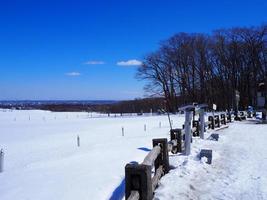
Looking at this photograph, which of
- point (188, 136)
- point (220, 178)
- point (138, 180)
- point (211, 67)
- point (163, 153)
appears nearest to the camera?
point (138, 180)

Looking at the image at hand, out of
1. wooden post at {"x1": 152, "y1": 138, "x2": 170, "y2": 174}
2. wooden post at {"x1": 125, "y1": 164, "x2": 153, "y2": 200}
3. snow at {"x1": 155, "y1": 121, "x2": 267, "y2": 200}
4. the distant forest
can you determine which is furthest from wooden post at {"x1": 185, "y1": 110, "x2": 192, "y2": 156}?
the distant forest

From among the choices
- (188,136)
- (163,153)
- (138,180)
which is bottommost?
(138,180)

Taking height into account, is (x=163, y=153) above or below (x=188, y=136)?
below

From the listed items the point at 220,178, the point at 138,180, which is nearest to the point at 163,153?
the point at 220,178

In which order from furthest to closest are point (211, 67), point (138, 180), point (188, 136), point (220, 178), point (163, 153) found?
point (211, 67), point (188, 136), point (163, 153), point (220, 178), point (138, 180)

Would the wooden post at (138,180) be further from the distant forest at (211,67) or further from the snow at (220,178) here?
the distant forest at (211,67)

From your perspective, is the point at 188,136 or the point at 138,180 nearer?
the point at 138,180

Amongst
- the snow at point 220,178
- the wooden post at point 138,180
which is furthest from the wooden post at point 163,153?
the wooden post at point 138,180

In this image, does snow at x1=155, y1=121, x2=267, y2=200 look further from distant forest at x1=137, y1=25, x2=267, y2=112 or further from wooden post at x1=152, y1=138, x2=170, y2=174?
distant forest at x1=137, y1=25, x2=267, y2=112

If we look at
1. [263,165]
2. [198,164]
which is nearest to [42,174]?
[198,164]

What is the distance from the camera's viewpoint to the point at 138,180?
638 cm

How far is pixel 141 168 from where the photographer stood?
6262 millimetres

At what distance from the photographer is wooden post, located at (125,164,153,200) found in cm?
626

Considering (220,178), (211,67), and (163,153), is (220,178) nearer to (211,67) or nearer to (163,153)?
(163,153)
